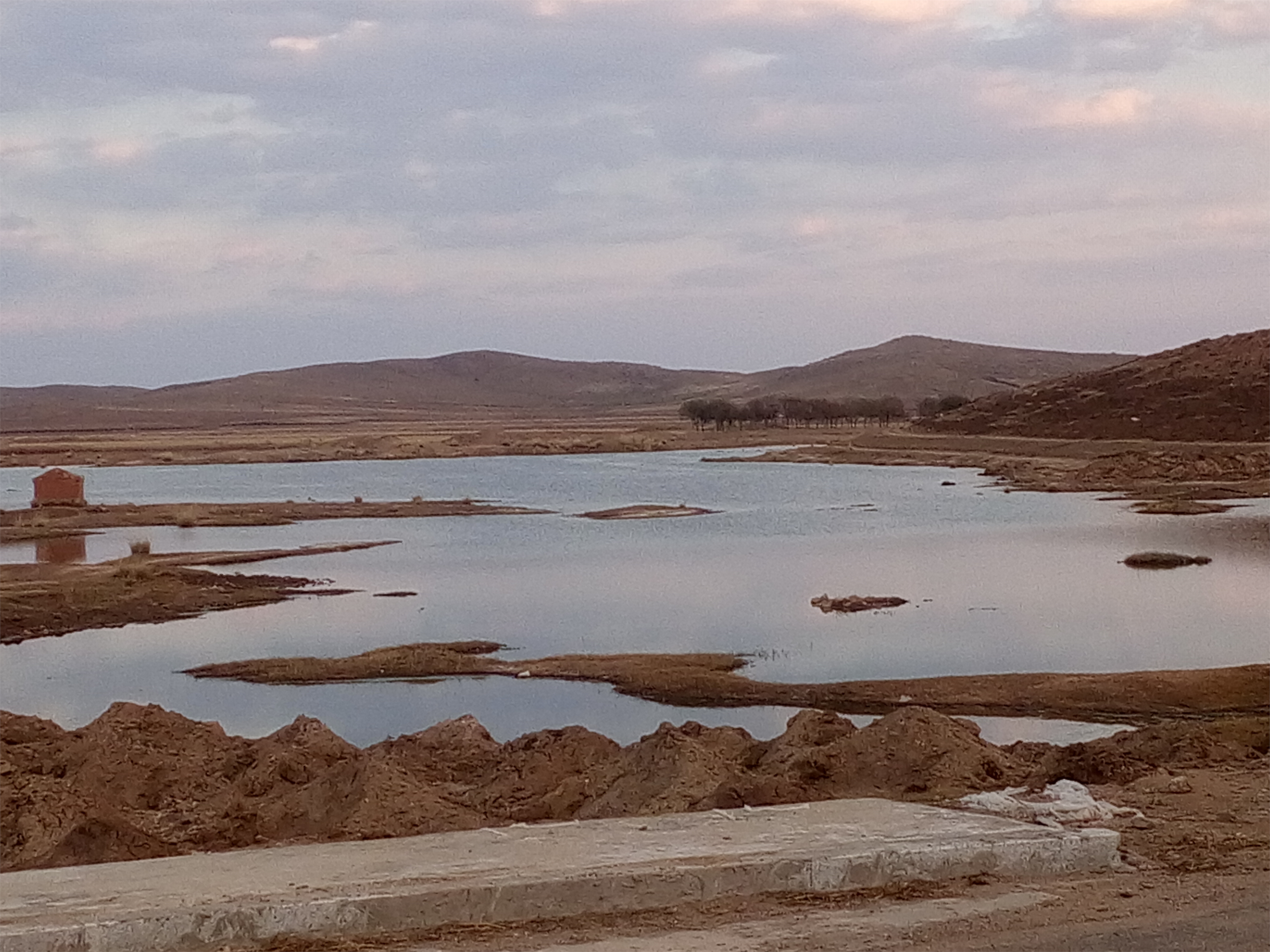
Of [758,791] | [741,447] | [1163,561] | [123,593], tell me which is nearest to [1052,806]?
[758,791]

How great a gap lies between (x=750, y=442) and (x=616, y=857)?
108 m

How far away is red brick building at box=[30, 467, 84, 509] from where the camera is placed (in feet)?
180

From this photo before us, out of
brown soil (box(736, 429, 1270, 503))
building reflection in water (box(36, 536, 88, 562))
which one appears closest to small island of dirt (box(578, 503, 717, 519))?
brown soil (box(736, 429, 1270, 503))

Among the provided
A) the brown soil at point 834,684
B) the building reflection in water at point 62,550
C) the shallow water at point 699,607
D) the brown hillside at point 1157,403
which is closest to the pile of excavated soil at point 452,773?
the shallow water at point 699,607

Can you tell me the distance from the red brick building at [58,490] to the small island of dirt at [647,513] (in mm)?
17566

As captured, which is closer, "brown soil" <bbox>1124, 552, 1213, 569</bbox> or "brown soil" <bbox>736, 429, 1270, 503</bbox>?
"brown soil" <bbox>1124, 552, 1213, 569</bbox>

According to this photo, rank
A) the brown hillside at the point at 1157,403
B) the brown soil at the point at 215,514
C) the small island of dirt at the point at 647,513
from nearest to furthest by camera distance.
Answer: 1. the small island of dirt at the point at 647,513
2. the brown soil at the point at 215,514
3. the brown hillside at the point at 1157,403

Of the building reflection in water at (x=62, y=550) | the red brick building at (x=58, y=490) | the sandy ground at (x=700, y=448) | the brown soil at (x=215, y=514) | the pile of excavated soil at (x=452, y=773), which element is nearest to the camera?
the pile of excavated soil at (x=452, y=773)

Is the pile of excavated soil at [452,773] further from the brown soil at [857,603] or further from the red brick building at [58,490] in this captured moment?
the red brick building at [58,490]

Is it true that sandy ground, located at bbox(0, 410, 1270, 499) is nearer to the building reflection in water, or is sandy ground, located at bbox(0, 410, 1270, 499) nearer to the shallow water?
the shallow water

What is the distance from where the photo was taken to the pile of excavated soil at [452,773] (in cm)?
1072

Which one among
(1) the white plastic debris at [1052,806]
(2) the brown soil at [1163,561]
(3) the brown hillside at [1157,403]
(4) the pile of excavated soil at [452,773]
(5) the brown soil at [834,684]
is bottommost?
(5) the brown soil at [834,684]

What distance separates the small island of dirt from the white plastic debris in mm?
39185

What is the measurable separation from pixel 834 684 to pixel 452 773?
8320 mm
